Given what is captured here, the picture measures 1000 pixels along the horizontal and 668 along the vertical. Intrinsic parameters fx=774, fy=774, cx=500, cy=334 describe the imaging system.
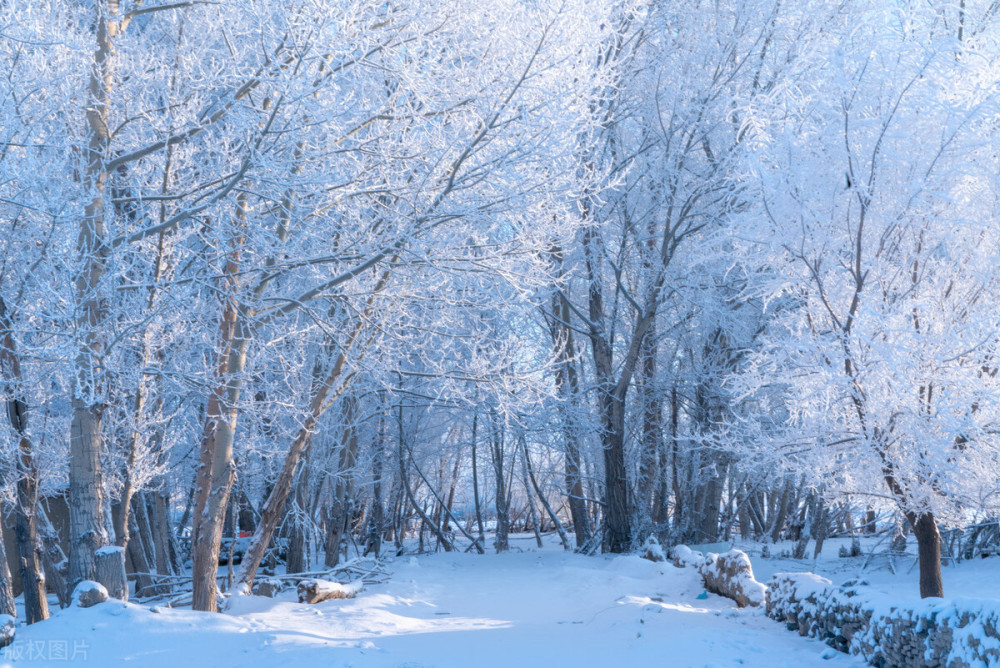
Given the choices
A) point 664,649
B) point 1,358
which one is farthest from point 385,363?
point 664,649

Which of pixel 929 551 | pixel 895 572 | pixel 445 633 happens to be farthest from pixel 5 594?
pixel 895 572

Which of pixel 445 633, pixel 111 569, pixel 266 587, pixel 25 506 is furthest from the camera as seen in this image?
pixel 266 587

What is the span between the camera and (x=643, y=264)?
1370 cm

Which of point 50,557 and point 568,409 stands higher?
point 568,409

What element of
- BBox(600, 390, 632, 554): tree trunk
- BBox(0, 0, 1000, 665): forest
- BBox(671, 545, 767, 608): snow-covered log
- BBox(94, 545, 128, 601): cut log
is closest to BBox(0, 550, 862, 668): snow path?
BBox(671, 545, 767, 608): snow-covered log

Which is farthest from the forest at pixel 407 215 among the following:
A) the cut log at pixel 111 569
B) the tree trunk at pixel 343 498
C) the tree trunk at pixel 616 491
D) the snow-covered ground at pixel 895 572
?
the tree trunk at pixel 616 491

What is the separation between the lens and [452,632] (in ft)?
21.6

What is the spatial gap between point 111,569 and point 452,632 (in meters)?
2.75

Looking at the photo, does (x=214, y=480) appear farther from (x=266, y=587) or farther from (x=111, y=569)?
(x=266, y=587)

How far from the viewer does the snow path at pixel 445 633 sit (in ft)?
16.5

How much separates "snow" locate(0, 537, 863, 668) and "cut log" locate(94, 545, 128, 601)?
1.49ft

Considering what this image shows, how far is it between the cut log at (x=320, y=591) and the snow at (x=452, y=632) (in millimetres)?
158

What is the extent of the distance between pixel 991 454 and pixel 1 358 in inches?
313

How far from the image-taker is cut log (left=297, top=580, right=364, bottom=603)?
26.8 ft
